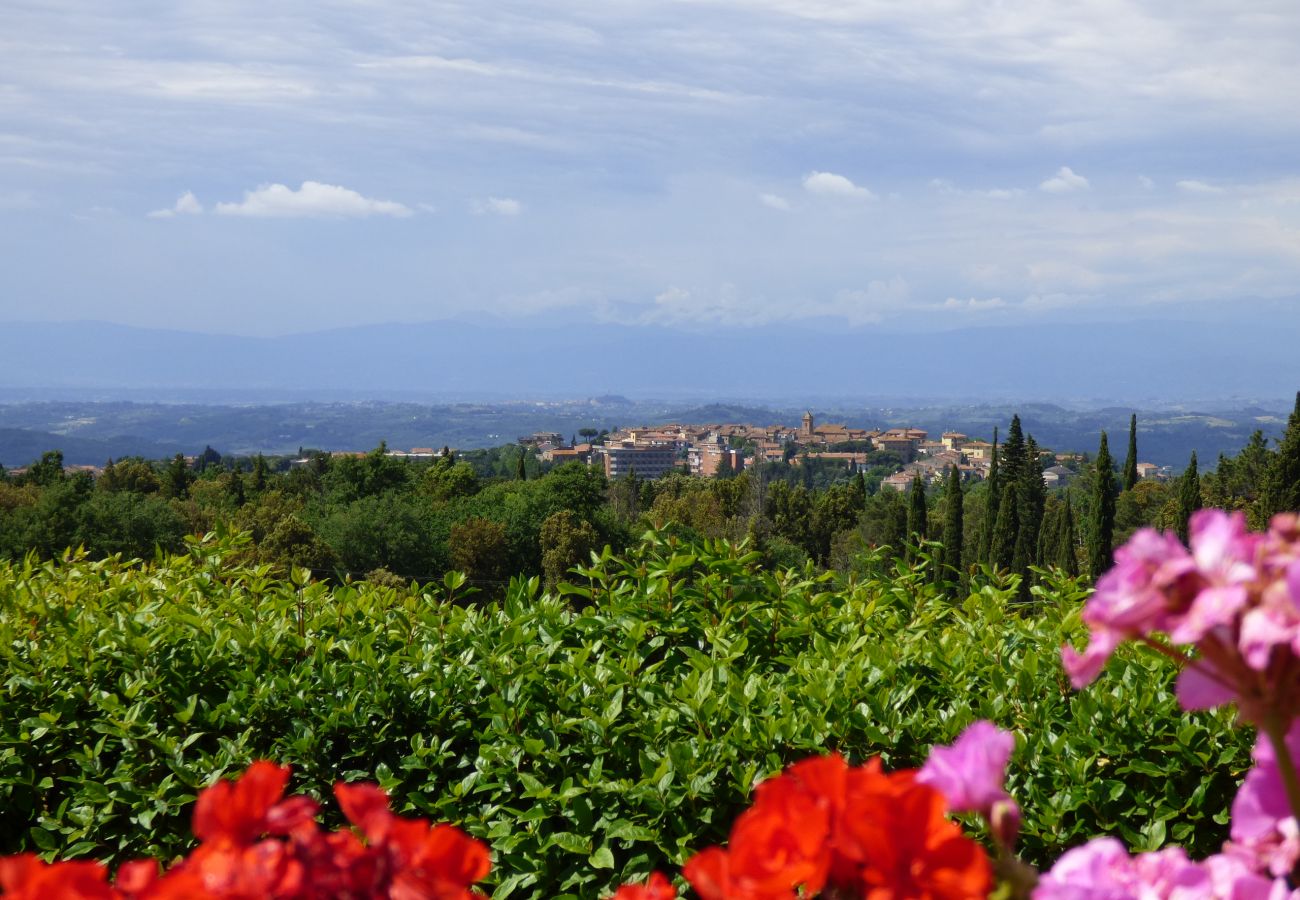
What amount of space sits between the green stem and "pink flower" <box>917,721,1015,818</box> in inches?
6.5

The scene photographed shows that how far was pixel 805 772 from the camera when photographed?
75 centimetres

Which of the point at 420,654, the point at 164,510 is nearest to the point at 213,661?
the point at 420,654

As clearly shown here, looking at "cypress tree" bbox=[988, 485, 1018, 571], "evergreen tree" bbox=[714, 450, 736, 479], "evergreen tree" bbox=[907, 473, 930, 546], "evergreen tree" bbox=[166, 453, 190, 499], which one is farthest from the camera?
"evergreen tree" bbox=[714, 450, 736, 479]

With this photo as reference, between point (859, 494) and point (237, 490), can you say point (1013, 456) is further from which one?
point (237, 490)

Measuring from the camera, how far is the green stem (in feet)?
2.29

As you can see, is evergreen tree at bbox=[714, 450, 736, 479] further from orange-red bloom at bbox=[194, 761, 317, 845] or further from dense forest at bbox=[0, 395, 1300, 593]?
orange-red bloom at bbox=[194, 761, 317, 845]

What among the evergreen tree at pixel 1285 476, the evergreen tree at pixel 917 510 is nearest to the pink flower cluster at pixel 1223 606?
the evergreen tree at pixel 1285 476

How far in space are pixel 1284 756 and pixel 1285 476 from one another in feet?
97.4

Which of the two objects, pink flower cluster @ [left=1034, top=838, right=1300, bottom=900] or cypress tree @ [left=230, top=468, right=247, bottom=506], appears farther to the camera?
cypress tree @ [left=230, top=468, right=247, bottom=506]

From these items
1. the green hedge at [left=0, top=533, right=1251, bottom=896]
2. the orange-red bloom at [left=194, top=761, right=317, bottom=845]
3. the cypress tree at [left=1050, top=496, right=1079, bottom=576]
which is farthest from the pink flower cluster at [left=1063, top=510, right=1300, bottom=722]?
the cypress tree at [left=1050, top=496, right=1079, bottom=576]

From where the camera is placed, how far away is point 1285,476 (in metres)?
26.3

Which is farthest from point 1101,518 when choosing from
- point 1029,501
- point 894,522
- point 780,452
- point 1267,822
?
point 780,452

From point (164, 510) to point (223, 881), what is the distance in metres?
35.8

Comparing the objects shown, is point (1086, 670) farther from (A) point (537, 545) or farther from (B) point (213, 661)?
(A) point (537, 545)
